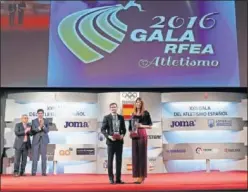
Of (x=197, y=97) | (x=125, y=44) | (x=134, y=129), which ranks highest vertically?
(x=125, y=44)

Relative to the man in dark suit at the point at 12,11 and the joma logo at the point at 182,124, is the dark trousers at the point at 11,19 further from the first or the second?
the joma logo at the point at 182,124

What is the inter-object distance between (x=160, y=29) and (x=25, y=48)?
8.56 ft

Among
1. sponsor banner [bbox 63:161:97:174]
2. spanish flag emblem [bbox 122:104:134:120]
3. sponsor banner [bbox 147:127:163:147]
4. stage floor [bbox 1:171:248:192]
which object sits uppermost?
spanish flag emblem [bbox 122:104:134:120]

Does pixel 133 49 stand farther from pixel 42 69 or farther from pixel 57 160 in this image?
pixel 57 160

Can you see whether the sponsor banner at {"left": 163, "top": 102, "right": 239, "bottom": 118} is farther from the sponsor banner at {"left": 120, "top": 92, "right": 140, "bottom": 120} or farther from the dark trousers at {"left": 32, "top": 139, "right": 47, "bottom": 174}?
the dark trousers at {"left": 32, "top": 139, "right": 47, "bottom": 174}

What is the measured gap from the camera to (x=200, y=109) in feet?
22.9

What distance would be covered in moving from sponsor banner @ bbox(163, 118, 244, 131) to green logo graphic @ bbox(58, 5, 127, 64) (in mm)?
Result: 1972

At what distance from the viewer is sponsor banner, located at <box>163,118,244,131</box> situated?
6.86 meters

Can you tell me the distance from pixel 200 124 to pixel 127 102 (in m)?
1.58

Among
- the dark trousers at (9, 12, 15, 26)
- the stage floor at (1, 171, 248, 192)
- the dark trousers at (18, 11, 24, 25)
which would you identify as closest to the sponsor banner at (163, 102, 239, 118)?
the stage floor at (1, 171, 248, 192)

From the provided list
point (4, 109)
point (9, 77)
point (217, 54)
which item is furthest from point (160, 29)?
point (4, 109)

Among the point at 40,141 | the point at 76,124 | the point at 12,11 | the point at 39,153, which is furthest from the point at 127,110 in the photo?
the point at 12,11

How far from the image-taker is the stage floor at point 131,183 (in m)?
5.06

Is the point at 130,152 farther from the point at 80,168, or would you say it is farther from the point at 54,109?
the point at 54,109
